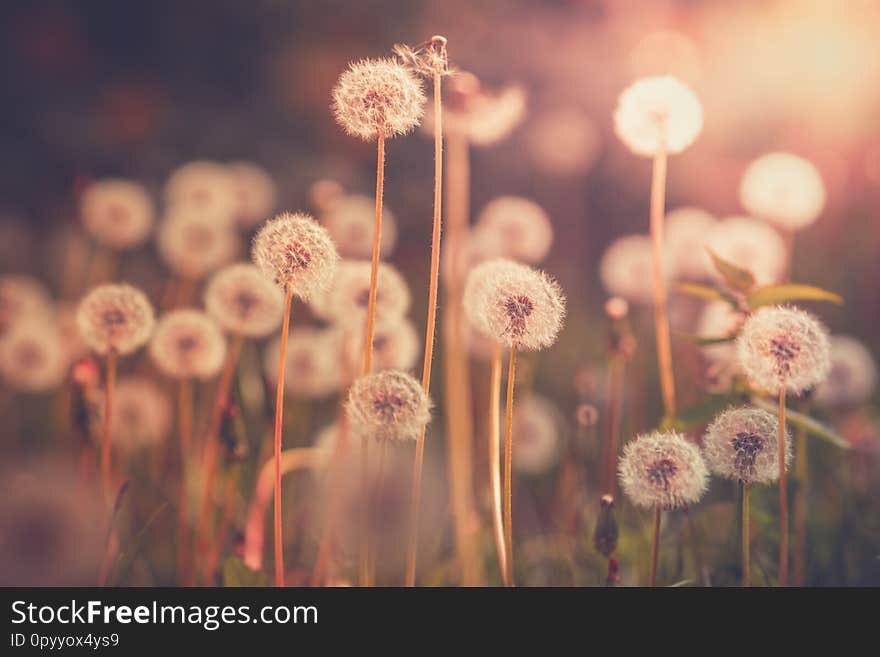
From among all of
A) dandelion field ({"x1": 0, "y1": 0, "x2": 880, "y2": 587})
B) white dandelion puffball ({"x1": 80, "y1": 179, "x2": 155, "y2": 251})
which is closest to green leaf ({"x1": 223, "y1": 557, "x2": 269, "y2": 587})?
dandelion field ({"x1": 0, "y1": 0, "x2": 880, "y2": 587})

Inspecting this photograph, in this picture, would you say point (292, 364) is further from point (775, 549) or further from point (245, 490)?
point (775, 549)

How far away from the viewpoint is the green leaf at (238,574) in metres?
0.68

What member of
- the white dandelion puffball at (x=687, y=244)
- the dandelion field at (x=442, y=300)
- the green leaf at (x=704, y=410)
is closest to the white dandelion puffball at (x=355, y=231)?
the dandelion field at (x=442, y=300)

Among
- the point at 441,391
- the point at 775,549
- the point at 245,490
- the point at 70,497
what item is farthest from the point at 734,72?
the point at 70,497

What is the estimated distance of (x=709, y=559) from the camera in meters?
0.83

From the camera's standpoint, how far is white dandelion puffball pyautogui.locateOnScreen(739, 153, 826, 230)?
118cm

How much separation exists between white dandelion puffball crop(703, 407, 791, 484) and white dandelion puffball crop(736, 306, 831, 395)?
0.11ft

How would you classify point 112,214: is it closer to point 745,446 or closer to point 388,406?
point 388,406

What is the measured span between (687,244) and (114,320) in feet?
3.21

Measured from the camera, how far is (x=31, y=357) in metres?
1.17

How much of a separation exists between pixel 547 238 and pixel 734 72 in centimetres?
62

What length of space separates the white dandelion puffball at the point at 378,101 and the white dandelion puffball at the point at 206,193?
0.66 m

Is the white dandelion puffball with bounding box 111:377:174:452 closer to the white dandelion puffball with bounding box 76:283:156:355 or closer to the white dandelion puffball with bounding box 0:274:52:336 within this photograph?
the white dandelion puffball with bounding box 0:274:52:336

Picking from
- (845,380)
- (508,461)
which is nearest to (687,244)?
(845,380)
